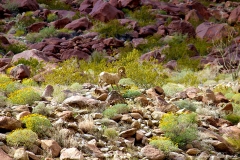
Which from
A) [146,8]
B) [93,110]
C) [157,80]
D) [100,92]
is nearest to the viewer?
[93,110]

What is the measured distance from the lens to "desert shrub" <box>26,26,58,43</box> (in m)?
22.5

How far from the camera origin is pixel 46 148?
539cm

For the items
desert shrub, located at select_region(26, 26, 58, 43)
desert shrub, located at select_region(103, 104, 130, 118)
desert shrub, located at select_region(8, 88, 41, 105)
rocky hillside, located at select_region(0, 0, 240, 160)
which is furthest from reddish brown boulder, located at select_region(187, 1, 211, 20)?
desert shrub, located at select_region(8, 88, 41, 105)

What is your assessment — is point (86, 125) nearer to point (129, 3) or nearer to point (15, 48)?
point (15, 48)

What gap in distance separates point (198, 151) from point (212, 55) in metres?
14.9

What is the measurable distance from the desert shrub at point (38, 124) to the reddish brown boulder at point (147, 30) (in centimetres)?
1896

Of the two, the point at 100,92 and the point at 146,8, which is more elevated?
the point at 100,92

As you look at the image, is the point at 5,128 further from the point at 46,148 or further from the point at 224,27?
the point at 224,27

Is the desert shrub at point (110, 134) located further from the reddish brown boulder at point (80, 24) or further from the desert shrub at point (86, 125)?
the reddish brown boulder at point (80, 24)

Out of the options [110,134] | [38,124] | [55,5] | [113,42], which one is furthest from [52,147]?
[55,5]

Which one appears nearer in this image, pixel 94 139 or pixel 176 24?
pixel 94 139

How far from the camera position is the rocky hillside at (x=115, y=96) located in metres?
5.91

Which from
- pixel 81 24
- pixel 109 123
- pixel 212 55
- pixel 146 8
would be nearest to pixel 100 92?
pixel 109 123

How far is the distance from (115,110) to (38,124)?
6.27 feet
